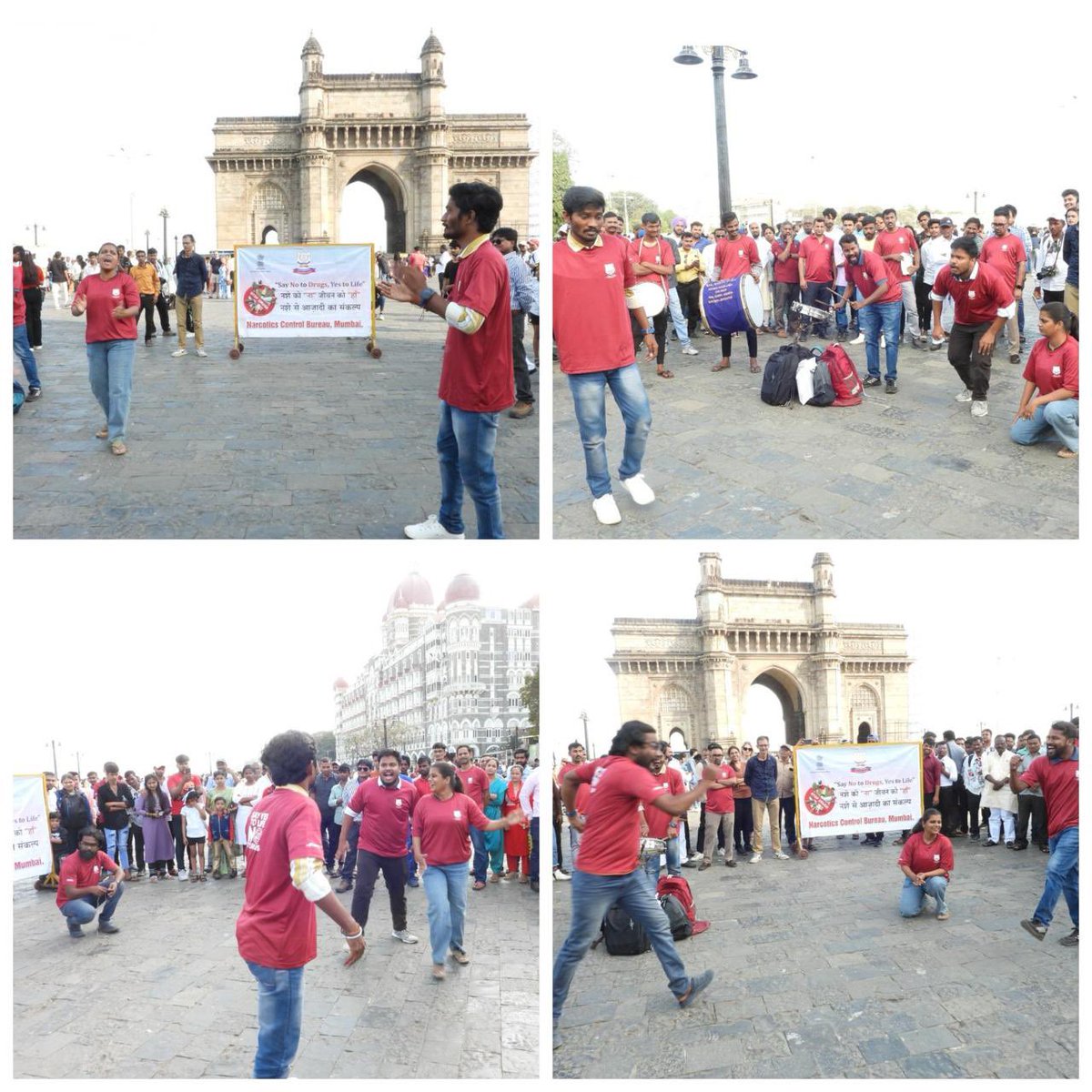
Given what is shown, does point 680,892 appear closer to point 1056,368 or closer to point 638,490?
point 638,490

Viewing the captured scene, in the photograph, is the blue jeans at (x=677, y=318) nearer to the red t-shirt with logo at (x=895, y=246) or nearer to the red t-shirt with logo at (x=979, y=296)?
the red t-shirt with logo at (x=895, y=246)

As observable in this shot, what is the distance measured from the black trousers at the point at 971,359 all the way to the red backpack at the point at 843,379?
30.2 inches

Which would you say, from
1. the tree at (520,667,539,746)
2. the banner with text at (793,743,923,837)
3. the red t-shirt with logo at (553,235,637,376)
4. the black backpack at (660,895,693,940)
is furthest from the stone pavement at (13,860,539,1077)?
the tree at (520,667,539,746)

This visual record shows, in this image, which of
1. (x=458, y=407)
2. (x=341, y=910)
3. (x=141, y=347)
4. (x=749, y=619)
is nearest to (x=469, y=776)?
(x=458, y=407)

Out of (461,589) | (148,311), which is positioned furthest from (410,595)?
(148,311)

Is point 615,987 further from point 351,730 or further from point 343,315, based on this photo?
point 351,730

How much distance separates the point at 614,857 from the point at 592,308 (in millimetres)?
2887

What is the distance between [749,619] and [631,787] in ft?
80.5

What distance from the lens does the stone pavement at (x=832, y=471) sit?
5785 mm

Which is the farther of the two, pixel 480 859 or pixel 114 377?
pixel 480 859

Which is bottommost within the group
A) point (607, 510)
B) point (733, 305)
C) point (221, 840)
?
point (221, 840)

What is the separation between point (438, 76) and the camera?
51.2 m

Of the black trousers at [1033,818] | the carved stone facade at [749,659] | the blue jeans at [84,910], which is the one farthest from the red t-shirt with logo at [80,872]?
the carved stone facade at [749,659]

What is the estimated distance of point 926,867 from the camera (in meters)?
6.18
